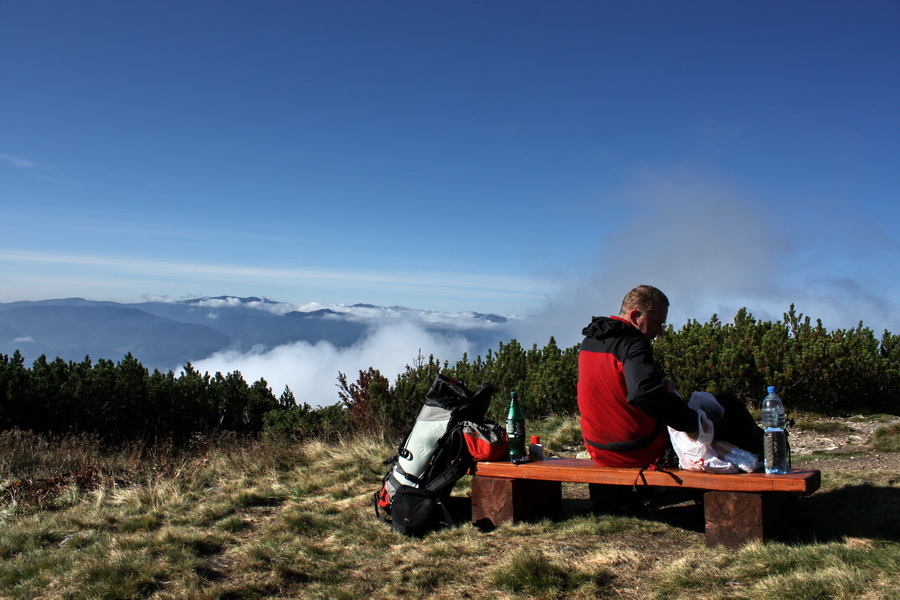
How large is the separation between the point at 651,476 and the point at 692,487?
22 centimetres

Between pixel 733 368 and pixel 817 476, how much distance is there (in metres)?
6.45

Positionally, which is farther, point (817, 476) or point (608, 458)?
point (608, 458)

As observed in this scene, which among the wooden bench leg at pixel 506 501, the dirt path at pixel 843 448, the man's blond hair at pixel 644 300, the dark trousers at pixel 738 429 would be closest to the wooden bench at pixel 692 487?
the wooden bench leg at pixel 506 501

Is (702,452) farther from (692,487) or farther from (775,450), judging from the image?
(775,450)

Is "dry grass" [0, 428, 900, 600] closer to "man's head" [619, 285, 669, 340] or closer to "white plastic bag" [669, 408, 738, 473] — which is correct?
"white plastic bag" [669, 408, 738, 473]

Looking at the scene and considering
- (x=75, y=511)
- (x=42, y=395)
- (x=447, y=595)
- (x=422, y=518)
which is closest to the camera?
(x=447, y=595)

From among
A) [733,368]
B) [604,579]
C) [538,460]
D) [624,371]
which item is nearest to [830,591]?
[604,579]

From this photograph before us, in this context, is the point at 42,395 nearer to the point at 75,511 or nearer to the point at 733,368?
the point at 75,511

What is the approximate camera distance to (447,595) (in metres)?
3.36

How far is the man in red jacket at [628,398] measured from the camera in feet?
12.2

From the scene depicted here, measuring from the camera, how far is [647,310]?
3871 millimetres

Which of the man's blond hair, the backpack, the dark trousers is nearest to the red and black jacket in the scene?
the man's blond hair

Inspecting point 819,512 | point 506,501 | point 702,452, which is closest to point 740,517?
point 702,452

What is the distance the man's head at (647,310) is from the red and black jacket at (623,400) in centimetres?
8
